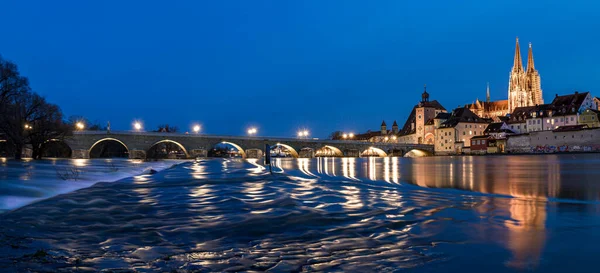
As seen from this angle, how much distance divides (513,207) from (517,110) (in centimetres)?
11112

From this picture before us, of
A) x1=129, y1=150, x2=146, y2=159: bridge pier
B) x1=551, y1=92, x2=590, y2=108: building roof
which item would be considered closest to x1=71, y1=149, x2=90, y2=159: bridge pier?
x1=129, y1=150, x2=146, y2=159: bridge pier

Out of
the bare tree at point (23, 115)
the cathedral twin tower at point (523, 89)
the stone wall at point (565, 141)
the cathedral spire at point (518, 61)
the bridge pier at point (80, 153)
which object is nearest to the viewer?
the bare tree at point (23, 115)

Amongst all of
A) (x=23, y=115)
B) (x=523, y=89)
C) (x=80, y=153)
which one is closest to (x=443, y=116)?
(x=523, y=89)

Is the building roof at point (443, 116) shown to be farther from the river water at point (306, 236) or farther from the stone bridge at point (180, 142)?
the river water at point (306, 236)

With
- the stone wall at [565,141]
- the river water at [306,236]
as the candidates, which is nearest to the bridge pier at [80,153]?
the river water at [306,236]

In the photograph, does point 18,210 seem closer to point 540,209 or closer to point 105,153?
point 540,209

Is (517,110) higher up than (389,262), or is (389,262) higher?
(517,110)

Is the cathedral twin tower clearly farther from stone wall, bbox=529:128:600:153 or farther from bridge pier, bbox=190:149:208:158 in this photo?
bridge pier, bbox=190:149:208:158

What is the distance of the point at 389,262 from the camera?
510cm

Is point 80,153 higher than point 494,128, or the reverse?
point 494,128

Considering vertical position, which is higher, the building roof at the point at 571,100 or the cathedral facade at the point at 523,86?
the cathedral facade at the point at 523,86

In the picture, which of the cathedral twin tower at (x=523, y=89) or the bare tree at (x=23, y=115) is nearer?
the bare tree at (x=23, y=115)

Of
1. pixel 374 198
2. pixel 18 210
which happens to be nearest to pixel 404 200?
pixel 374 198

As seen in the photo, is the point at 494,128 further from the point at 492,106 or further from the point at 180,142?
the point at 180,142
